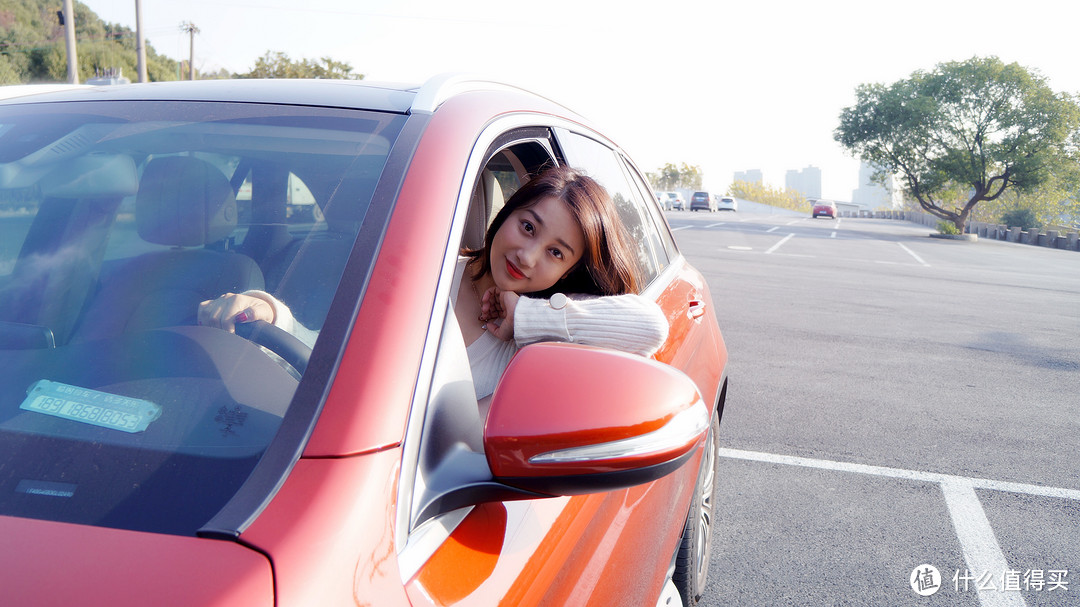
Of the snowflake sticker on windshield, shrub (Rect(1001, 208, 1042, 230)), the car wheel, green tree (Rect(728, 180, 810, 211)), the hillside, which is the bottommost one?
green tree (Rect(728, 180, 810, 211))

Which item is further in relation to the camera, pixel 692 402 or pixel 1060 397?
pixel 1060 397

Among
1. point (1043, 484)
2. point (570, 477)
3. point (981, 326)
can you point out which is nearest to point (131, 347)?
point (570, 477)

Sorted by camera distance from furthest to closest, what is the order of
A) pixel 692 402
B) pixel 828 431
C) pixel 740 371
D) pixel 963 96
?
1. pixel 963 96
2. pixel 740 371
3. pixel 828 431
4. pixel 692 402

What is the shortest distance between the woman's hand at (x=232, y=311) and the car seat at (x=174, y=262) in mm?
14

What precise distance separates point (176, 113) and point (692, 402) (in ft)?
→ 3.79

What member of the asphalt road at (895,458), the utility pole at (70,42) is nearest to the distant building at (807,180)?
the utility pole at (70,42)

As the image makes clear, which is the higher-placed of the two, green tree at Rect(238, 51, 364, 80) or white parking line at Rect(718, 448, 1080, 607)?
green tree at Rect(238, 51, 364, 80)

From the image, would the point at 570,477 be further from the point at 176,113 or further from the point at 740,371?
the point at 740,371

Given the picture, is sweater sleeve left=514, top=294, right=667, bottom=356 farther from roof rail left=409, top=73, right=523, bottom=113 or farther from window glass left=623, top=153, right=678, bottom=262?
window glass left=623, top=153, right=678, bottom=262

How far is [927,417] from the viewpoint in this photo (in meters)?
5.09

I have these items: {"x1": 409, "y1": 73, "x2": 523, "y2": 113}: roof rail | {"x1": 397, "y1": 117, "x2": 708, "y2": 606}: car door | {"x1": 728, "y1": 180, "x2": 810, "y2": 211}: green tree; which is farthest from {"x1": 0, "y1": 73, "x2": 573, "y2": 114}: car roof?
{"x1": 728, "y1": 180, "x2": 810, "y2": 211}: green tree

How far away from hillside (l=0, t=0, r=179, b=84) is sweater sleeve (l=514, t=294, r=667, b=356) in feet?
120

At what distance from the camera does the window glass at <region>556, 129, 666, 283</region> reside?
7.39 feet

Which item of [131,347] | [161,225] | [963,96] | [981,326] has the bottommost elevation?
[981,326]
